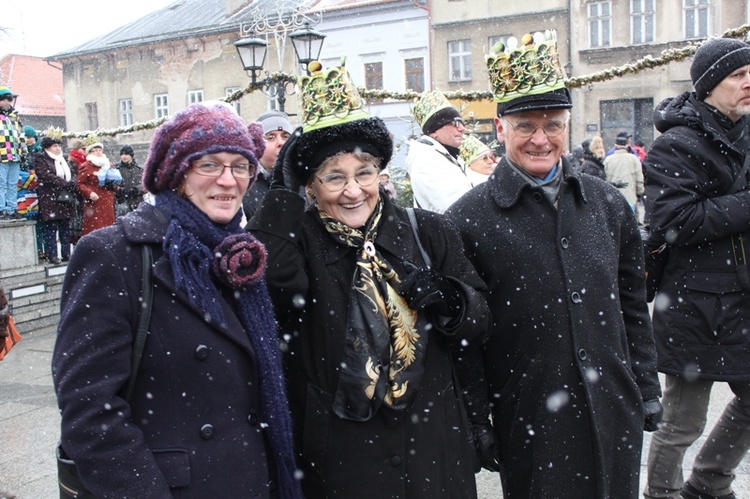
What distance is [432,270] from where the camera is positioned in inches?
98.0

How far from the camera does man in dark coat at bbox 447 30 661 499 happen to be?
8.87 ft

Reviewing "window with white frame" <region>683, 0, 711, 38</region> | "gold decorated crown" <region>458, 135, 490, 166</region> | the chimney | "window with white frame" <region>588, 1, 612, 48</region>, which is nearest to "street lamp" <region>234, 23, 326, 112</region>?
"gold decorated crown" <region>458, 135, 490, 166</region>

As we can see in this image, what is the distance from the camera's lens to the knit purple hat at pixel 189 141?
7.10ft

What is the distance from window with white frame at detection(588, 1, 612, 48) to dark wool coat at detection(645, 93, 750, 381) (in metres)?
25.6

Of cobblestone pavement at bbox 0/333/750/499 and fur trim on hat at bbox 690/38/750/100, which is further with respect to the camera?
cobblestone pavement at bbox 0/333/750/499

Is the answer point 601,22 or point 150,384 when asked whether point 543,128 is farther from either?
point 601,22

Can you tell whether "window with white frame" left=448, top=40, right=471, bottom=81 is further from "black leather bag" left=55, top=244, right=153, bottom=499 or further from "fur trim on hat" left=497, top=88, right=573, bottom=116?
"black leather bag" left=55, top=244, right=153, bottom=499

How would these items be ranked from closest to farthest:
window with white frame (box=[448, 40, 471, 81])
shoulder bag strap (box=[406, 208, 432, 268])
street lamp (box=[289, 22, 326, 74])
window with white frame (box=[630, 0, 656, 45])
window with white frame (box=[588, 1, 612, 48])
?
1. shoulder bag strap (box=[406, 208, 432, 268])
2. street lamp (box=[289, 22, 326, 74])
3. window with white frame (box=[630, 0, 656, 45])
4. window with white frame (box=[588, 1, 612, 48])
5. window with white frame (box=[448, 40, 471, 81])

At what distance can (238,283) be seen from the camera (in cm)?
216

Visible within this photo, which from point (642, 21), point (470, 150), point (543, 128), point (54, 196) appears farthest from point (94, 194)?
point (642, 21)

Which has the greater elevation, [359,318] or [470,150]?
[470,150]

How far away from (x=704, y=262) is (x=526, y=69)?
4.85 ft

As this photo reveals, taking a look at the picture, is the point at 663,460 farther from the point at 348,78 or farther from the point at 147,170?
the point at 147,170

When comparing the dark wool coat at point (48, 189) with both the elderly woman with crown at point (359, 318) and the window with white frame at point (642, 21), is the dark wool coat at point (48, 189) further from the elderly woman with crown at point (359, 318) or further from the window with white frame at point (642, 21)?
the window with white frame at point (642, 21)
